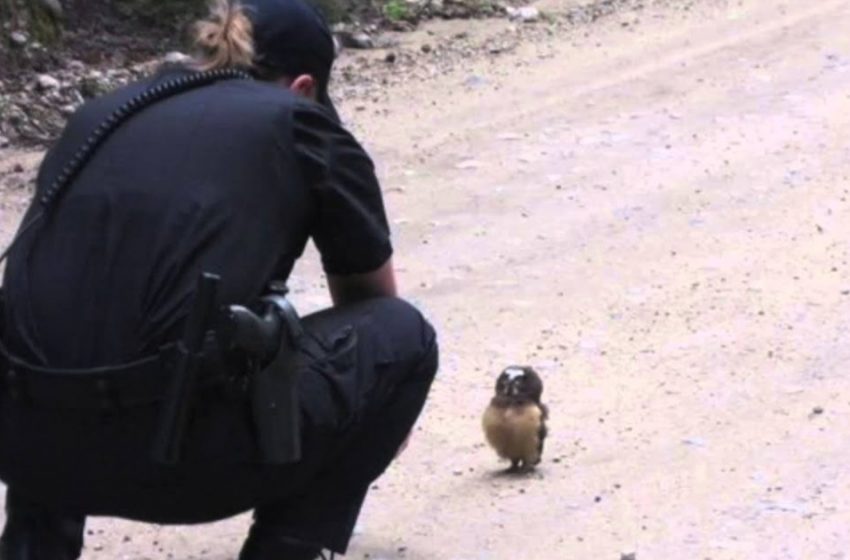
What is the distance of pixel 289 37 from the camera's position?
13.6 ft

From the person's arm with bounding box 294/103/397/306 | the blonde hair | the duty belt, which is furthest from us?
the blonde hair

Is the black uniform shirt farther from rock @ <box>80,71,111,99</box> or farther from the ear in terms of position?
rock @ <box>80,71,111,99</box>

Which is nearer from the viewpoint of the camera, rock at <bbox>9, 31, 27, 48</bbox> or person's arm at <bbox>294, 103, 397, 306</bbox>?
person's arm at <bbox>294, 103, 397, 306</bbox>

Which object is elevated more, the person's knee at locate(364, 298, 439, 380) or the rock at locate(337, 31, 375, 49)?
the person's knee at locate(364, 298, 439, 380)

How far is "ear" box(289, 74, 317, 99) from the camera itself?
421cm

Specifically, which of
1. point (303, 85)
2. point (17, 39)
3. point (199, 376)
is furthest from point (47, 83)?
point (199, 376)

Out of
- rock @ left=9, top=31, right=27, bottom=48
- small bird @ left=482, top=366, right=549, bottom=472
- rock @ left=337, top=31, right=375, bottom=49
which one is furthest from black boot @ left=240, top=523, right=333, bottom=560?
rock @ left=337, top=31, right=375, bottom=49

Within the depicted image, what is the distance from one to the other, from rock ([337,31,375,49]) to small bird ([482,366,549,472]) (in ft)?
20.7

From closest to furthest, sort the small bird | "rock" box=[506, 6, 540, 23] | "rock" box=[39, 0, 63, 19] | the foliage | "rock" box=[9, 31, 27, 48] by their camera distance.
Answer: the small bird < "rock" box=[9, 31, 27, 48] < "rock" box=[39, 0, 63, 19] < "rock" box=[506, 6, 540, 23] < the foliage

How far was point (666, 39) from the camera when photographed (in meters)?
11.7

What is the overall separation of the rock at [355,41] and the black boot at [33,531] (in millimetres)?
7572

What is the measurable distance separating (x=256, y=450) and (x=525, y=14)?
8610 millimetres

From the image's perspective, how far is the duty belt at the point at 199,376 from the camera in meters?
3.78

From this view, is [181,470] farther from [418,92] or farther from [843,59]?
[843,59]
